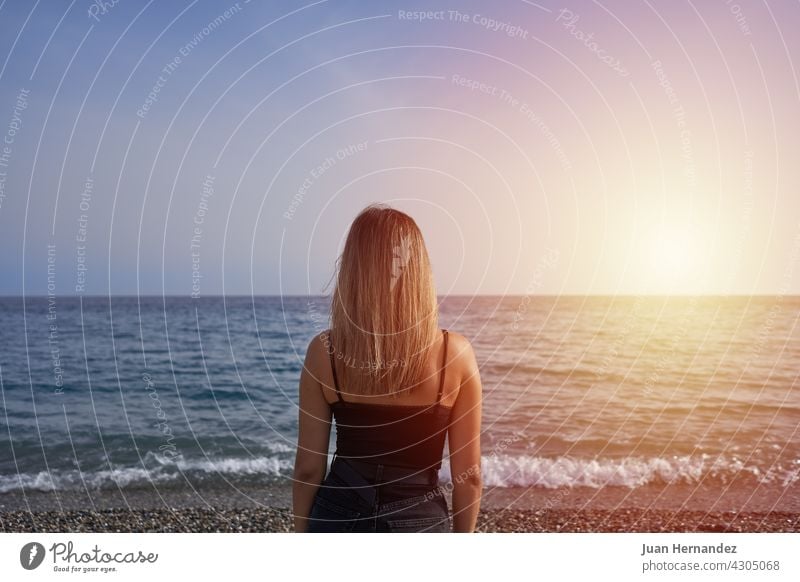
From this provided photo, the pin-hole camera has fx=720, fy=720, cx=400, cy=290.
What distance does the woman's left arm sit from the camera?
9.80ft

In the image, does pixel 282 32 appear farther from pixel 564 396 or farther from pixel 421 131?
pixel 564 396

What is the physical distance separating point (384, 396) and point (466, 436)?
412 millimetres

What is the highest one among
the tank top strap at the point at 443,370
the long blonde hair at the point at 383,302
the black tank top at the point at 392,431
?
the long blonde hair at the point at 383,302

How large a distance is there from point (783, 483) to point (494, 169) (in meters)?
5.29

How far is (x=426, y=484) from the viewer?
287cm

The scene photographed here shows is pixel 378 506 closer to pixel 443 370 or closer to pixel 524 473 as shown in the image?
pixel 443 370

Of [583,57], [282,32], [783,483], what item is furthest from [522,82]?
[783,483]

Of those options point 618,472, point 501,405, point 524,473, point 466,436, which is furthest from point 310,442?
point 501,405

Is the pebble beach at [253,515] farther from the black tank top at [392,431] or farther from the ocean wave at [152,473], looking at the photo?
the black tank top at [392,431]

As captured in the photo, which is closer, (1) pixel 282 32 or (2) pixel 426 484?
(2) pixel 426 484

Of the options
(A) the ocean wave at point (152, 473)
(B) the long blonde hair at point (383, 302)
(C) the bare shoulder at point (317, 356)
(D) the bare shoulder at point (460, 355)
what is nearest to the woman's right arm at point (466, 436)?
(D) the bare shoulder at point (460, 355)

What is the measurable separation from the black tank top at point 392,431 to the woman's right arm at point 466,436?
0.29ft

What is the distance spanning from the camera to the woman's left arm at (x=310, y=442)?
299 centimetres

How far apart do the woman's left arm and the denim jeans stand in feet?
0.61
